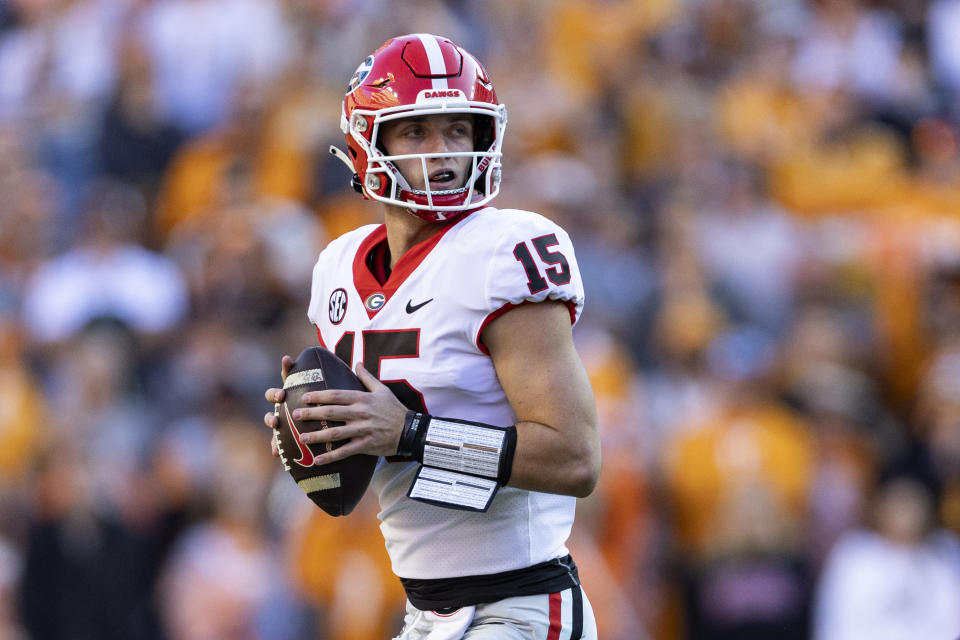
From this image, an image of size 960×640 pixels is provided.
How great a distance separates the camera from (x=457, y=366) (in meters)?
3.08

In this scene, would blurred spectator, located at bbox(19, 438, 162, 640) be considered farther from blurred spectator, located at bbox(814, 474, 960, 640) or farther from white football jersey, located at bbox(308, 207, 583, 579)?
white football jersey, located at bbox(308, 207, 583, 579)

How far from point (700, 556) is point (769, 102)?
3498 mm

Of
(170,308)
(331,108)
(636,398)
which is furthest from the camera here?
(331,108)

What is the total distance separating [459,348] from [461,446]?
0.24 m

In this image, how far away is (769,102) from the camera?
8828 mm

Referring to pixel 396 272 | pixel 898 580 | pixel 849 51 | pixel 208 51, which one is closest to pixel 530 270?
pixel 396 272

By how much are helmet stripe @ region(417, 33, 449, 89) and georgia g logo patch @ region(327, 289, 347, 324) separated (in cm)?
57

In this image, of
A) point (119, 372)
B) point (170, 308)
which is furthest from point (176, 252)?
point (119, 372)

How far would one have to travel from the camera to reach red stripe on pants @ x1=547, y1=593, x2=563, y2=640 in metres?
3.14

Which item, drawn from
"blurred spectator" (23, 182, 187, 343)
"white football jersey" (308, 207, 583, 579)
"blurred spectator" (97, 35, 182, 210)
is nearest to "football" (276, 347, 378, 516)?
"white football jersey" (308, 207, 583, 579)

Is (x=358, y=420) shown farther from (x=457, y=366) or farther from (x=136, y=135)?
(x=136, y=135)

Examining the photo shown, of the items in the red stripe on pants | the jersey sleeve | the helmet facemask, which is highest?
the helmet facemask

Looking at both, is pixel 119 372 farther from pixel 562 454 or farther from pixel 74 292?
pixel 562 454

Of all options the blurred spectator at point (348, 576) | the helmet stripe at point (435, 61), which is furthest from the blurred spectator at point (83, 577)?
the helmet stripe at point (435, 61)
